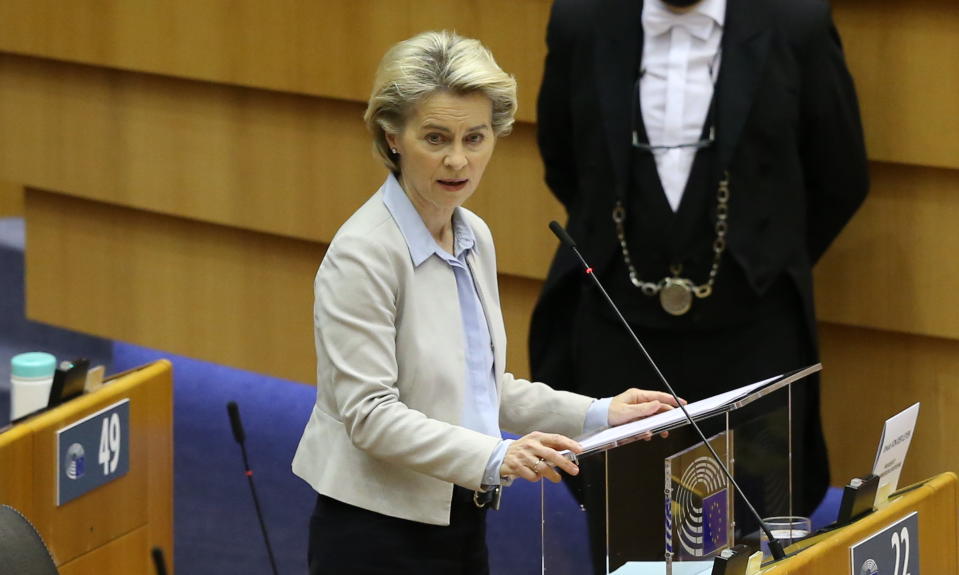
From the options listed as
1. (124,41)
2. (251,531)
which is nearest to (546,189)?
(251,531)

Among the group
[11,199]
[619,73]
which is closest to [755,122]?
[619,73]

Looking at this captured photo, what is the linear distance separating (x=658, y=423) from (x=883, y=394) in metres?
1.81

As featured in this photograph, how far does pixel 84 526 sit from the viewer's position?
104 inches

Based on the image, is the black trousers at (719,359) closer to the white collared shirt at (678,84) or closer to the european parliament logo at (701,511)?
the white collared shirt at (678,84)

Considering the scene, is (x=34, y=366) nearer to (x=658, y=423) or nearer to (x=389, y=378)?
(x=389, y=378)

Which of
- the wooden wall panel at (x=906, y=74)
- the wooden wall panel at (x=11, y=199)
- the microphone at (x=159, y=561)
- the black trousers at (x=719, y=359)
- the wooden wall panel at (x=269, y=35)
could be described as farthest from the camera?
the wooden wall panel at (x=11, y=199)

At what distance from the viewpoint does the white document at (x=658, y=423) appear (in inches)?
75.2

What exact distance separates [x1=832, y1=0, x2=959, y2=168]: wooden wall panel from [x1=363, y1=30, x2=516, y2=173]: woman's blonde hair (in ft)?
5.12

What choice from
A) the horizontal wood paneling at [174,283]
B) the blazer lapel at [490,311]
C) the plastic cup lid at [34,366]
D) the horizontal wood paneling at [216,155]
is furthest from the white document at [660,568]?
the horizontal wood paneling at [174,283]

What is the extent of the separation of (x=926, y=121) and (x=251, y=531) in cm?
198

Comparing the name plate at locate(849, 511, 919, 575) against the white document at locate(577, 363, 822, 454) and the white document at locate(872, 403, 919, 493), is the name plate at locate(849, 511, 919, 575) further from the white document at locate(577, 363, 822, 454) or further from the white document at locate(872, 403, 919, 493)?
the white document at locate(577, 363, 822, 454)

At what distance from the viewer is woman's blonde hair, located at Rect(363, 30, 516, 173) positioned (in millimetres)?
2002

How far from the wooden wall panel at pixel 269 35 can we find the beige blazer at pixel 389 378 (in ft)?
6.36

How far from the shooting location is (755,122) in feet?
10.1
